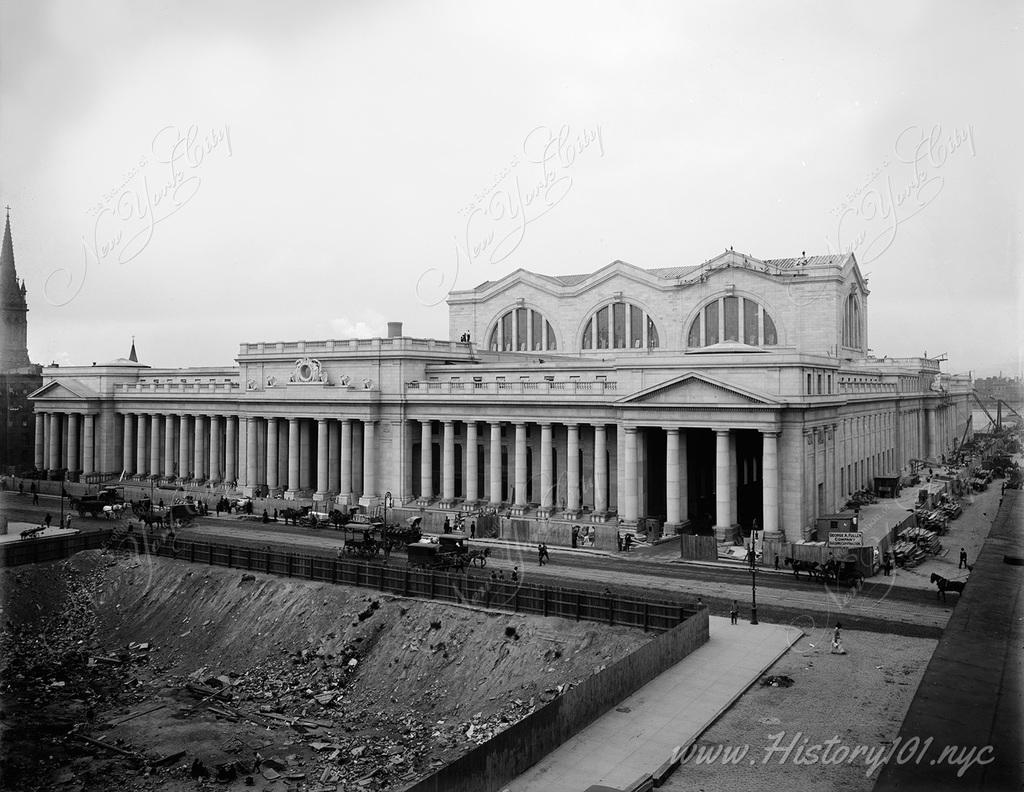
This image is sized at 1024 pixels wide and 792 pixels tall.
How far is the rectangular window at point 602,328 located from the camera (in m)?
92.4

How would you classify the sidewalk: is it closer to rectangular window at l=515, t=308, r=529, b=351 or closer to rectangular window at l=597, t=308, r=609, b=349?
rectangular window at l=597, t=308, r=609, b=349

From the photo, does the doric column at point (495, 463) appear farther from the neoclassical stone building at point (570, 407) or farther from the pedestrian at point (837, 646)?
the pedestrian at point (837, 646)

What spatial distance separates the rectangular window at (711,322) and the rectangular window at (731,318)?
1035mm

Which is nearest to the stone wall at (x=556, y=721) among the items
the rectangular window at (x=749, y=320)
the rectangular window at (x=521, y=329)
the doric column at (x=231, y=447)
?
the rectangular window at (x=749, y=320)

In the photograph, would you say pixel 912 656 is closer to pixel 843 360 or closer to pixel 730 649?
pixel 730 649

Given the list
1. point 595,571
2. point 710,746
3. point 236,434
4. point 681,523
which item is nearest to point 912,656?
point 710,746

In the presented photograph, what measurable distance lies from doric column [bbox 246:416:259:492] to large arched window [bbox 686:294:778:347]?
43.7 m

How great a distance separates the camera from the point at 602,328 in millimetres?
92625

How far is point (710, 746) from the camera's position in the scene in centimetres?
2633

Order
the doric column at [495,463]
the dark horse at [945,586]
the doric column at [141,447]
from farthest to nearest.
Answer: the doric column at [141,447], the doric column at [495,463], the dark horse at [945,586]

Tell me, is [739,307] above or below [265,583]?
above

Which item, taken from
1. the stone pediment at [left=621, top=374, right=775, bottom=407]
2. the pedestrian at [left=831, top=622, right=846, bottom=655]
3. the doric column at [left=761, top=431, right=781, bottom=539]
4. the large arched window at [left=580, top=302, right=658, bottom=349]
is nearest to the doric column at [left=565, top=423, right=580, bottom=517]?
the stone pediment at [left=621, top=374, right=775, bottom=407]

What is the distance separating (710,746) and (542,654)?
1134 cm

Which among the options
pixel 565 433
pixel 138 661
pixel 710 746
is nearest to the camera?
pixel 710 746
